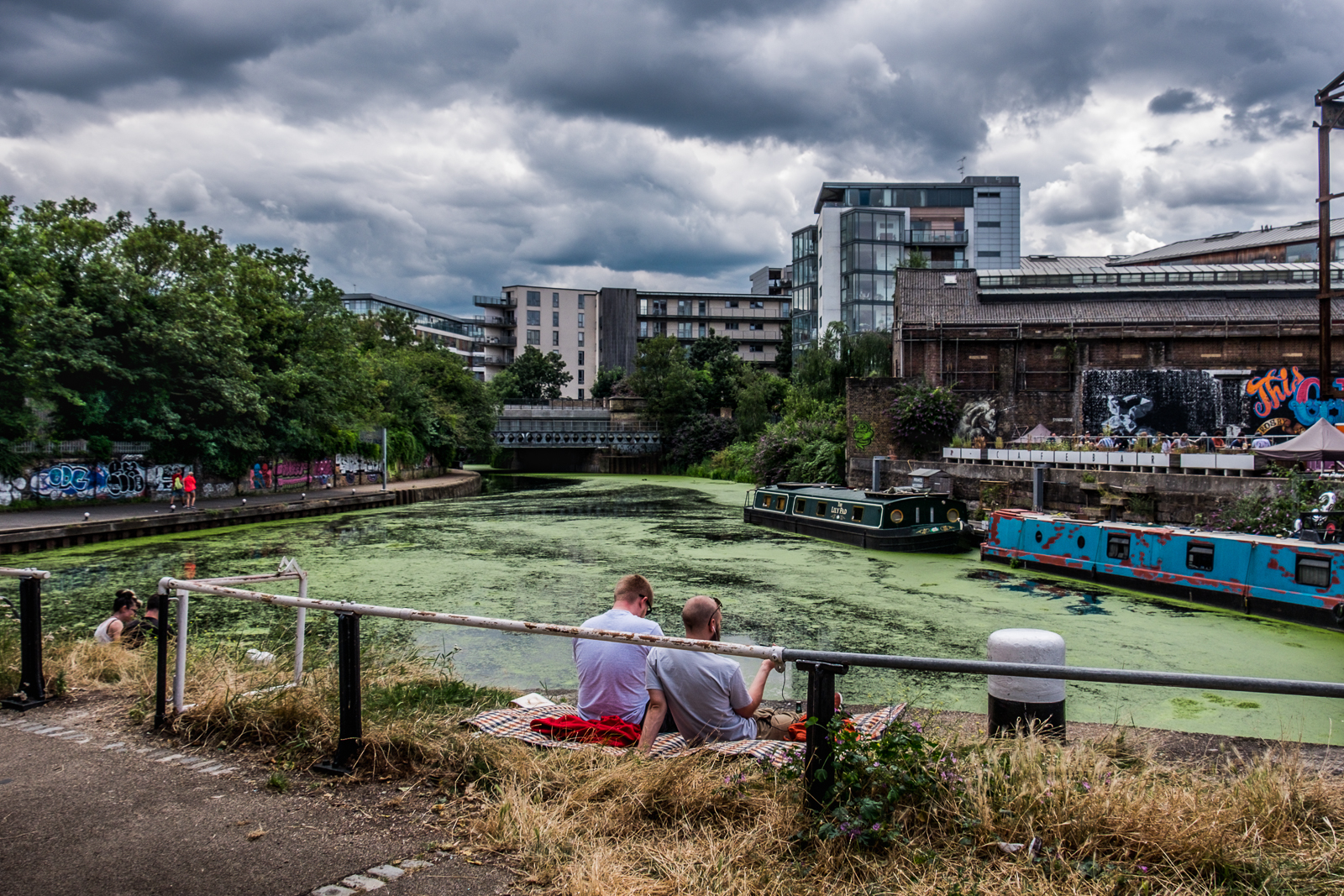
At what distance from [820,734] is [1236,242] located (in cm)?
5775

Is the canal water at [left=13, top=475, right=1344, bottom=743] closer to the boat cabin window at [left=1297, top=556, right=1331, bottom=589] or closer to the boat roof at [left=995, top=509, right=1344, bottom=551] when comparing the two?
the boat cabin window at [left=1297, top=556, right=1331, bottom=589]

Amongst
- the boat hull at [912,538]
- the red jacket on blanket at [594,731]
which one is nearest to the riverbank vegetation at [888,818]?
the red jacket on blanket at [594,731]

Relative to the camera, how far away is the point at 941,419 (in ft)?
91.6

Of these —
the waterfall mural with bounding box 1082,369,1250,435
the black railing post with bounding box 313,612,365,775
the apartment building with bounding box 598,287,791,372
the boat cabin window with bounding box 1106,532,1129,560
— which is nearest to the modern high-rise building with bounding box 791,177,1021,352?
the apartment building with bounding box 598,287,791,372

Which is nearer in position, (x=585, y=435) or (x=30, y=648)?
(x=30, y=648)

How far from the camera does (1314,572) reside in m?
10.6

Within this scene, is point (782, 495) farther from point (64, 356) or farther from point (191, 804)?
point (191, 804)

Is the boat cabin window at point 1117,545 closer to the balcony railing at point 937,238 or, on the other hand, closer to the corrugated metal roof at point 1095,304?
the corrugated metal roof at point 1095,304

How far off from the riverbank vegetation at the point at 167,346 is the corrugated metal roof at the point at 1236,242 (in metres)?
35.6

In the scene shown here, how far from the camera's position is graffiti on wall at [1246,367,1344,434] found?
2473cm

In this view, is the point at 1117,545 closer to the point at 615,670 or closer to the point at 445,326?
the point at 615,670

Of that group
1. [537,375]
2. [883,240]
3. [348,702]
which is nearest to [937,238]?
[883,240]

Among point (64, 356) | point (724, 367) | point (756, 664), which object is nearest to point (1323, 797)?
point (756, 664)

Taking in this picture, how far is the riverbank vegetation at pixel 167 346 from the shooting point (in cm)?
1808
